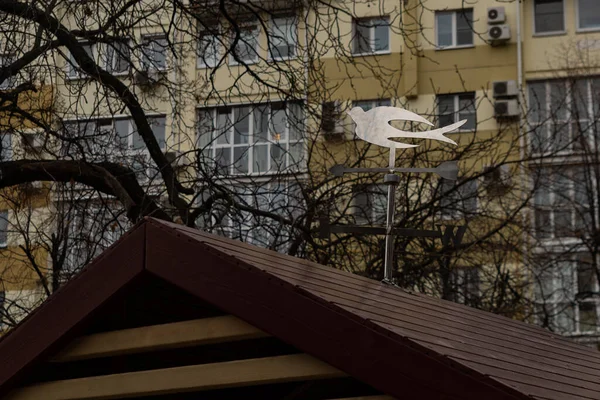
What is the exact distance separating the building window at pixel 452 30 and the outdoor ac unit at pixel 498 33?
3.44 ft

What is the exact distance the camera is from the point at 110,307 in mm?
5961

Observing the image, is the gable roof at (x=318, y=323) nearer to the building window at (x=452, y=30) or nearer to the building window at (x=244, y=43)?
the building window at (x=244, y=43)

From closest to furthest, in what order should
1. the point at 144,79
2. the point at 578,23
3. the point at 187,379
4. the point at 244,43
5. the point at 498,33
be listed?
Answer: the point at 187,379
the point at 244,43
the point at 144,79
the point at 498,33
the point at 578,23

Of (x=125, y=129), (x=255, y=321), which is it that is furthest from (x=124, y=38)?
(x=125, y=129)

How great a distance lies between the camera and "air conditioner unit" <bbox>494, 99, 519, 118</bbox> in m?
30.0

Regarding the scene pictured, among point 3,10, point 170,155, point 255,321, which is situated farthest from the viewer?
point 170,155

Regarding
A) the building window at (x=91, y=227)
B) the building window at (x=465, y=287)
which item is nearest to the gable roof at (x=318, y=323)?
the building window at (x=91, y=227)

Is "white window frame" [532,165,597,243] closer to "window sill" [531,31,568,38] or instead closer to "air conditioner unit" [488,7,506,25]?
"air conditioner unit" [488,7,506,25]

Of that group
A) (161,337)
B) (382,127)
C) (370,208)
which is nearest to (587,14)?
(370,208)

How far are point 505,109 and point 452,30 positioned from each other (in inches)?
157

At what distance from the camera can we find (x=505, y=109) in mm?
29969

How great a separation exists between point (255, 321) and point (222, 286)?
8.9 inches

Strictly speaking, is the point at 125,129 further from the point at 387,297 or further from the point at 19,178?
the point at 387,297

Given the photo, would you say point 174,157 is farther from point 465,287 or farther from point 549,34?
point 549,34
